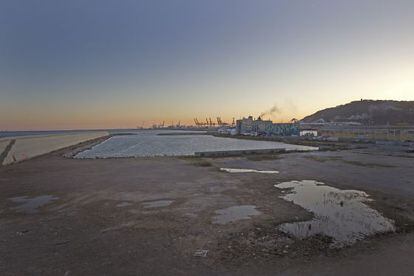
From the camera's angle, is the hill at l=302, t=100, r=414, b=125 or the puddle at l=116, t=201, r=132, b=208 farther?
the hill at l=302, t=100, r=414, b=125

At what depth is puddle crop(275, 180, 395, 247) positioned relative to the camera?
6.54 meters

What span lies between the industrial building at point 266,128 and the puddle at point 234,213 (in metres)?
72.0

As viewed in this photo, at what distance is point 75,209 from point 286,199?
6528 mm

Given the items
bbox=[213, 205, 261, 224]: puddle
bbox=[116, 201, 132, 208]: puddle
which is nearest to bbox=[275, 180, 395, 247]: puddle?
bbox=[213, 205, 261, 224]: puddle

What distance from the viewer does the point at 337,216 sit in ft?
25.9

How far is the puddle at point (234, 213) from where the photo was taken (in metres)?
7.59

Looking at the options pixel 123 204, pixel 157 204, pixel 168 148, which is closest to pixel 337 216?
pixel 157 204

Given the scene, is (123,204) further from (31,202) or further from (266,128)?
(266,128)

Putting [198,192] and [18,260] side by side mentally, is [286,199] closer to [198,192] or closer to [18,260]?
[198,192]

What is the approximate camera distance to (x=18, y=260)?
5.15 meters

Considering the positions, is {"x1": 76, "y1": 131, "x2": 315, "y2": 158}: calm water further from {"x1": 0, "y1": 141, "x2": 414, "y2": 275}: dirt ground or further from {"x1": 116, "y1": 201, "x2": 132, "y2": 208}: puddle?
{"x1": 116, "y1": 201, "x2": 132, "y2": 208}: puddle

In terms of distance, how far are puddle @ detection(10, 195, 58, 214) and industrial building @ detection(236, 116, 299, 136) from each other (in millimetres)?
72334

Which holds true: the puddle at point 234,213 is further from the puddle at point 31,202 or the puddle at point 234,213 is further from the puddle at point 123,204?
the puddle at point 31,202

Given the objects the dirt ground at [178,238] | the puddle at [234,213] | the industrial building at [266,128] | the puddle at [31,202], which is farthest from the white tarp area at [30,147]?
the industrial building at [266,128]
